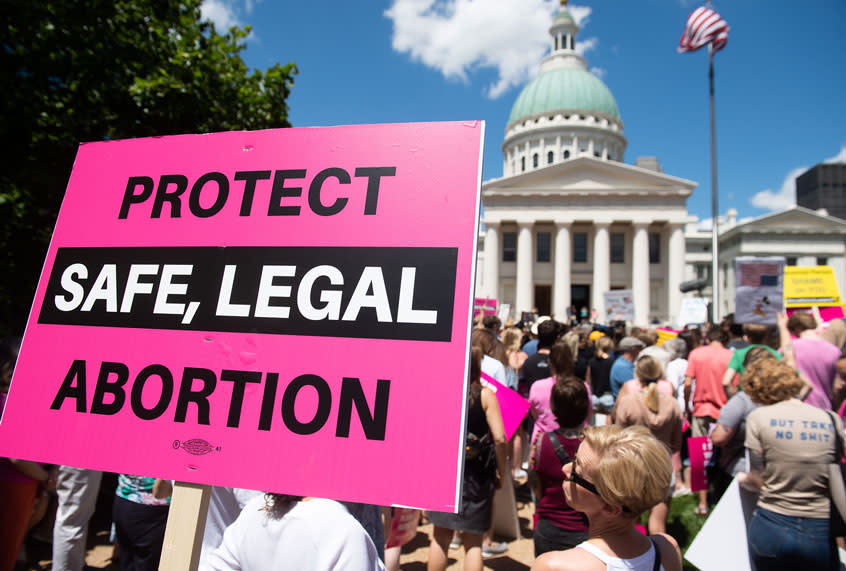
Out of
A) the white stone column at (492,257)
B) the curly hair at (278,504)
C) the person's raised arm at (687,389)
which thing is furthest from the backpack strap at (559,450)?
the white stone column at (492,257)

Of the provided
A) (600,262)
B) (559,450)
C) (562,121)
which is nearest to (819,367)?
(559,450)

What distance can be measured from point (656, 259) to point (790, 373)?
47118mm

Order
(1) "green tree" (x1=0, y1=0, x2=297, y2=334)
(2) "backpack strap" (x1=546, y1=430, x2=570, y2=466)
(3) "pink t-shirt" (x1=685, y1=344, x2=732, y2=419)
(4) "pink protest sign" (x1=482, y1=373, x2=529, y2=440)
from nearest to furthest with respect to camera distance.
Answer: (2) "backpack strap" (x1=546, y1=430, x2=570, y2=466), (4) "pink protest sign" (x1=482, y1=373, x2=529, y2=440), (3) "pink t-shirt" (x1=685, y1=344, x2=732, y2=419), (1) "green tree" (x1=0, y1=0, x2=297, y2=334)

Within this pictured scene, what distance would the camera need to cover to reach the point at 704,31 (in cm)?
2011

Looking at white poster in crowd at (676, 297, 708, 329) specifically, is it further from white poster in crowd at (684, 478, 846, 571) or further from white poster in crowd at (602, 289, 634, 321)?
white poster in crowd at (684, 478, 846, 571)

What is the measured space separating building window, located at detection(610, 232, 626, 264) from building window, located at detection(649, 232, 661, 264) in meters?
2.43

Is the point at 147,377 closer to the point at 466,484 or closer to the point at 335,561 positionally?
the point at 335,561

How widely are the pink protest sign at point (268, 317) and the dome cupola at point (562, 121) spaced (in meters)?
62.9

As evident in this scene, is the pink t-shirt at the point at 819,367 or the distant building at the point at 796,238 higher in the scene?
the distant building at the point at 796,238

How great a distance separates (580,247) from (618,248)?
334cm

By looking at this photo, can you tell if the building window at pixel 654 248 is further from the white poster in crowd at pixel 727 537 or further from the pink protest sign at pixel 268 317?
the pink protest sign at pixel 268 317

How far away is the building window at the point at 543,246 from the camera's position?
153 ft

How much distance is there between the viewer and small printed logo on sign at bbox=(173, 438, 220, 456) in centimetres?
148

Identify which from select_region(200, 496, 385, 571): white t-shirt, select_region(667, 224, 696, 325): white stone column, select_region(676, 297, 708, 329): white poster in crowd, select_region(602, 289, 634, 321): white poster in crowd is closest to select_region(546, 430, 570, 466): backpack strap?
select_region(200, 496, 385, 571): white t-shirt
